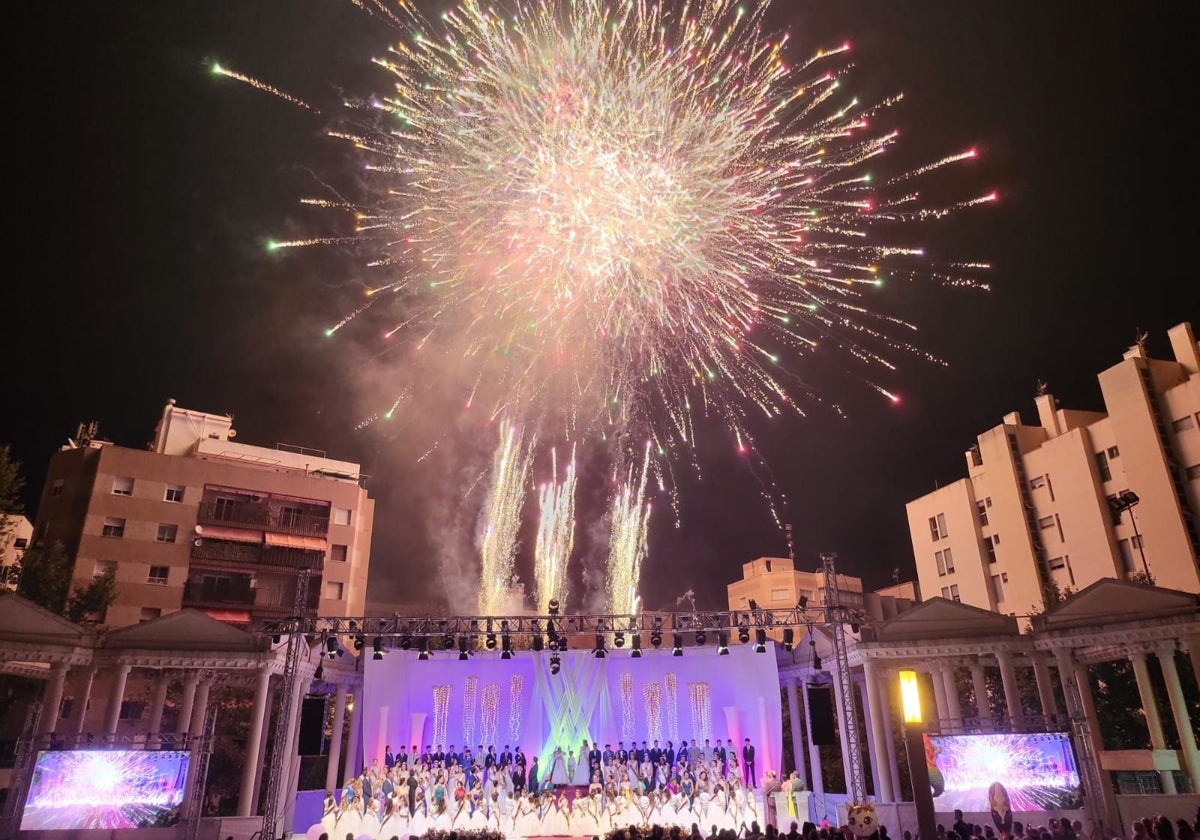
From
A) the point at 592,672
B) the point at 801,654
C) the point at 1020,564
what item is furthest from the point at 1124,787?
the point at 1020,564

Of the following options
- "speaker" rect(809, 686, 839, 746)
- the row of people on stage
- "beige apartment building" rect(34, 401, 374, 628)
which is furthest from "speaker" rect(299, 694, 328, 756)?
"beige apartment building" rect(34, 401, 374, 628)

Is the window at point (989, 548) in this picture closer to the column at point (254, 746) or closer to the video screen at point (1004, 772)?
the video screen at point (1004, 772)

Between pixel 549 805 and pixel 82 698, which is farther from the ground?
pixel 82 698

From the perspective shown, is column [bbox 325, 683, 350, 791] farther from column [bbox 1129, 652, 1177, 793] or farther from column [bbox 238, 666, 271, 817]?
column [bbox 1129, 652, 1177, 793]

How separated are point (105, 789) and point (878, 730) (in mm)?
17846

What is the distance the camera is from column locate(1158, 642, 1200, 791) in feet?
57.9

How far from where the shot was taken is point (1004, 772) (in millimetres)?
17438

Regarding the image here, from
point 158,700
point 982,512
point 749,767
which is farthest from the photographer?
point 982,512

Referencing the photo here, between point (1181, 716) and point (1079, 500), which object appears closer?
point (1181, 716)

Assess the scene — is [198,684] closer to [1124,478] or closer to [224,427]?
[224,427]

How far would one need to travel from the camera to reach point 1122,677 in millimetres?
27203

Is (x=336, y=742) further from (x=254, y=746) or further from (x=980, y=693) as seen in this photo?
(x=980, y=693)

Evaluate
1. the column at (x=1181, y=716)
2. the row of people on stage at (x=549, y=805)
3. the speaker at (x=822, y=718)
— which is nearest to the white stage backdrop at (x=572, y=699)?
the speaker at (x=822, y=718)

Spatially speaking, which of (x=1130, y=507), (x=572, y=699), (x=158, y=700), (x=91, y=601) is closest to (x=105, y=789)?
(x=158, y=700)
